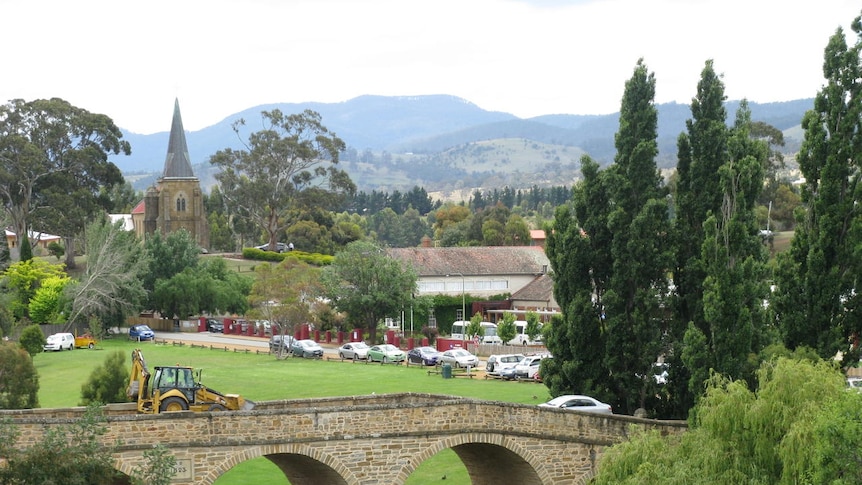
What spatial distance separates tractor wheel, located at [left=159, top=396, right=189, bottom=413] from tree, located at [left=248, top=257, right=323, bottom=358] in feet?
109

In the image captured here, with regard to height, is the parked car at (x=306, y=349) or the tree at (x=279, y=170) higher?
the tree at (x=279, y=170)

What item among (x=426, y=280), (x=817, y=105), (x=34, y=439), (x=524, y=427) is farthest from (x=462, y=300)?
(x=34, y=439)

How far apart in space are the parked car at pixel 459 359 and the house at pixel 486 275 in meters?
19.8

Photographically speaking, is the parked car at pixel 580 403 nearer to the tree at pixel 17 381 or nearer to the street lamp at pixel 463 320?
the tree at pixel 17 381

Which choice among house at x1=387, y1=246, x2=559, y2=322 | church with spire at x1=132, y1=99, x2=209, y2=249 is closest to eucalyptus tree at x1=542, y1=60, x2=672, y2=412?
house at x1=387, y1=246, x2=559, y2=322

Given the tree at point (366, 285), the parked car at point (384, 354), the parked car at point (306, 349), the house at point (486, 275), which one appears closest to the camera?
the parked car at point (384, 354)

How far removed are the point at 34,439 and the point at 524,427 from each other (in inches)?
463

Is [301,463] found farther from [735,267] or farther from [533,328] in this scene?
[533,328]

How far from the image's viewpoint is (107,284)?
74.4 m

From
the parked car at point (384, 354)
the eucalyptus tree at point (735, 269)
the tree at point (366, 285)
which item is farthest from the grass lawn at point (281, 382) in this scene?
the eucalyptus tree at point (735, 269)

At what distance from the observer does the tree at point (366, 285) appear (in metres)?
67.1

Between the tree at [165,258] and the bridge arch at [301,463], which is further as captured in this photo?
the tree at [165,258]

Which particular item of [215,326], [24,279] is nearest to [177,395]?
[215,326]

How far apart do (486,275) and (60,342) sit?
1064 inches
